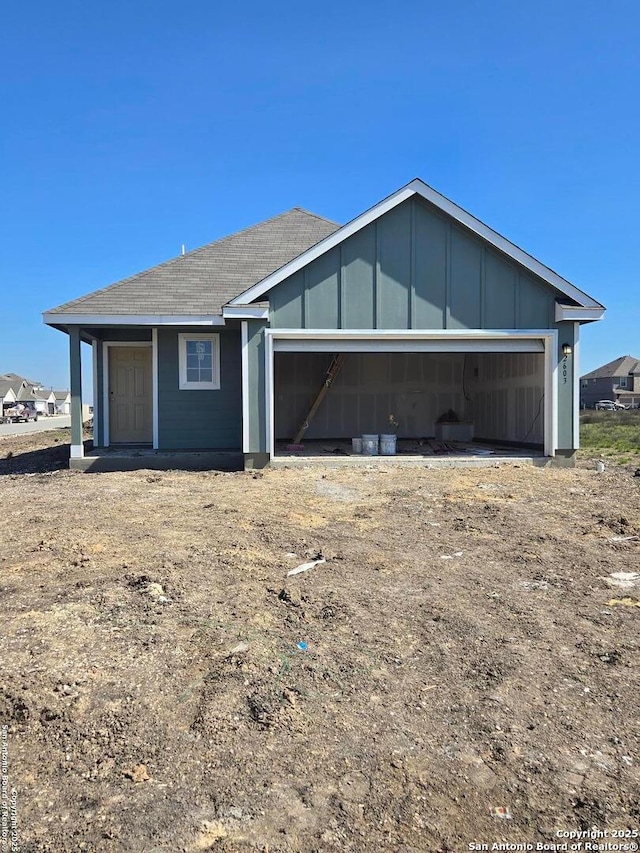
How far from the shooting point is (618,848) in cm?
189

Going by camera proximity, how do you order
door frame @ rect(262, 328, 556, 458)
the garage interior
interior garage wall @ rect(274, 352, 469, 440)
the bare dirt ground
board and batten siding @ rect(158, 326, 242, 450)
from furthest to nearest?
interior garage wall @ rect(274, 352, 469, 440)
the garage interior
board and batten siding @ rect(158, 326, 242, 450)
door frame @ rect(262, 328, 556, 458)
the bare dirt ground

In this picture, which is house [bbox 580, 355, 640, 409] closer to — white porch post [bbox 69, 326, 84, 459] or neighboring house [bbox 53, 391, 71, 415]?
white porch post [bbox 69, 326, 84, 459]

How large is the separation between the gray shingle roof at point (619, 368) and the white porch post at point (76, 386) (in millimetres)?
71942

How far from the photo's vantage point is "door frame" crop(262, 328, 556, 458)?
10.5m

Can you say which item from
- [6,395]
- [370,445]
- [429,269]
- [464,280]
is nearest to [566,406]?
[464,280]

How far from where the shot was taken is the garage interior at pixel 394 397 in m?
15.7

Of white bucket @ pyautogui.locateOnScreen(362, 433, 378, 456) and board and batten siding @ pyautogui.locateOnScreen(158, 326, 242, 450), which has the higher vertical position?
board and batten siding @ pyautogui.locateOnScreen(158, 326, 242, 450)

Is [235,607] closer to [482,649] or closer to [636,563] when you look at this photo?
[482,649]

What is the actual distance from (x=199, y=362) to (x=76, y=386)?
2.43 metres

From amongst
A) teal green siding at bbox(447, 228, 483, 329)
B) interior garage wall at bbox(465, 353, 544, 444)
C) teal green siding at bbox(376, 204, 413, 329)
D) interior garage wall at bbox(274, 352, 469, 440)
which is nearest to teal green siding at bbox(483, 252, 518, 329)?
teal green siding at bbox(447, 228, 483, 329)

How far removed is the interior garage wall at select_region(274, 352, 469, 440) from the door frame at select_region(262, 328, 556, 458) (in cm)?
502

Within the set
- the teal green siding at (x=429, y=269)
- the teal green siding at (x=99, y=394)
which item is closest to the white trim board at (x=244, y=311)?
the teal green siding at (x=429, y=269)

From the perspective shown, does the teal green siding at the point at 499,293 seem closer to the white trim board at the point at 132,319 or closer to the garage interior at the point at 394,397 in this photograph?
the garage interior at the point at 394,397

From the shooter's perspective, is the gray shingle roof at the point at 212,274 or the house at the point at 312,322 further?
the gray shingle roof at the point at 212,274
